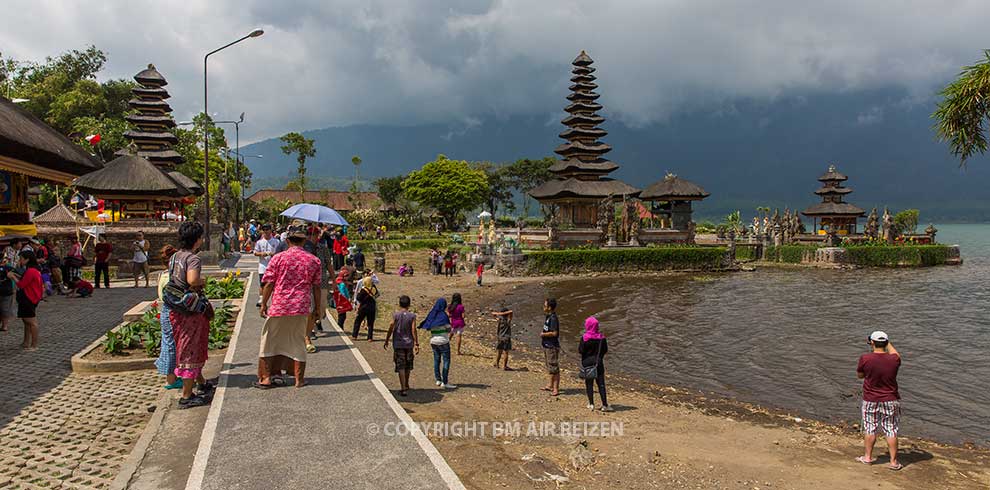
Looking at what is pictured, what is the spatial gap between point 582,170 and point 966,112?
3909 centimetres

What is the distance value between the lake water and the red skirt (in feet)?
33.7

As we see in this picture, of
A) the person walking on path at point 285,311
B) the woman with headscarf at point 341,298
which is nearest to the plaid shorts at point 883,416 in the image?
the person walking on path at point 285,311

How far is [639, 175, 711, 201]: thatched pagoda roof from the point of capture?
49250 millimetres

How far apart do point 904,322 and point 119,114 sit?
68.7 m

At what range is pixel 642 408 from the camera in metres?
10.7

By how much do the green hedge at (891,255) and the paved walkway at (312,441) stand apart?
50.5 meters

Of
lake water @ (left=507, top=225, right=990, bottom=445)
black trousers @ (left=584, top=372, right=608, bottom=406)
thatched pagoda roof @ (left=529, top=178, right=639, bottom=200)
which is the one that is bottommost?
lake water @ (left=507, top=225, right=990, bottom=445)

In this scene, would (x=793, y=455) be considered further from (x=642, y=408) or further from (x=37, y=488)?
(x=37, y=488)

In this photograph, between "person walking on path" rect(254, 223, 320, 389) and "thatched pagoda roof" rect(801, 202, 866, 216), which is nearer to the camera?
"person walking on path" rect(254, 223, 320, 389)

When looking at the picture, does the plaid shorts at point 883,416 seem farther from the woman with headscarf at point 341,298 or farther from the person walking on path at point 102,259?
the person walking on path at point 102,259

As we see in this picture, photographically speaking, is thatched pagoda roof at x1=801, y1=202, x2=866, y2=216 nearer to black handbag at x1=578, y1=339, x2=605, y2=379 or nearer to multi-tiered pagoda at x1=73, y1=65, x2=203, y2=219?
black handbag at x1=578, y1=339, x2=605, y2=379

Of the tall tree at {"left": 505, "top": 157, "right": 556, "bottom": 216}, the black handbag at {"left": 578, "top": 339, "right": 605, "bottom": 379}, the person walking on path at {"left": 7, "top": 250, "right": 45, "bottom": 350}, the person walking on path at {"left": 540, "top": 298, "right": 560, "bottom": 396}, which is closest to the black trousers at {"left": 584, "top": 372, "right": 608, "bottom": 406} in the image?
the black handbag at {"left": 578, "top": 339, "right": 605, "bottom": 379}

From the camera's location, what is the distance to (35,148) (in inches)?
504

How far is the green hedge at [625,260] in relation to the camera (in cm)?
3572
